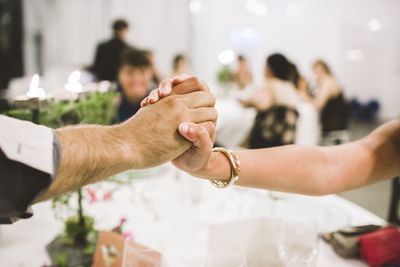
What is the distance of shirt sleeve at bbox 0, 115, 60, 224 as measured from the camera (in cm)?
55

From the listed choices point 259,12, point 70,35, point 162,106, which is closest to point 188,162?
point 162,106

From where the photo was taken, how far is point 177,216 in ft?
4.30

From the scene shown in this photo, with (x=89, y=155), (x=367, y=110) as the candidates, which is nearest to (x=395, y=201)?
(x=89, y=155)

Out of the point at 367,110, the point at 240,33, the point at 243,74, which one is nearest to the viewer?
the point at 243,74

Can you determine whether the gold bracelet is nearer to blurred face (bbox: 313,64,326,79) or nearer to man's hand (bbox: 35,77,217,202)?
man's hand (bbox: 35,77,217,202)

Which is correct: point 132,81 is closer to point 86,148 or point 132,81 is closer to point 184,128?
point 184,128

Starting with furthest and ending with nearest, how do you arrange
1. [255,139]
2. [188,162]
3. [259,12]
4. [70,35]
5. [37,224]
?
[259,12]
[70,35]
[255,139]
[37,224]
[188,162]

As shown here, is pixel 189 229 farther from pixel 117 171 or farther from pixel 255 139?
pixel 255 139

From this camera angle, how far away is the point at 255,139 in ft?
12.0

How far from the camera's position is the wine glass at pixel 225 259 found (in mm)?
755

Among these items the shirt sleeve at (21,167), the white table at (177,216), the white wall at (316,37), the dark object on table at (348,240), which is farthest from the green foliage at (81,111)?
the white wall at (316,37)

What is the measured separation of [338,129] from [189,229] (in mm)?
4390

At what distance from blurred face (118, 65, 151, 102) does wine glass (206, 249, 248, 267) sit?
2268mm

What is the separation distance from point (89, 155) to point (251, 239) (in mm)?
477
